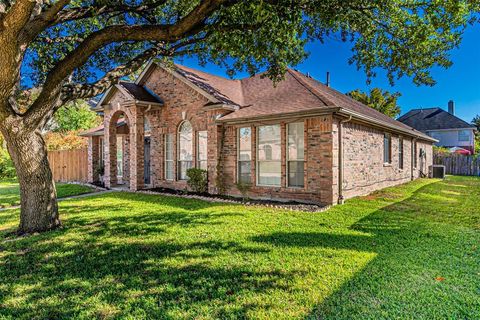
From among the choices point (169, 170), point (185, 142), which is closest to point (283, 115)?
point (185, 142)

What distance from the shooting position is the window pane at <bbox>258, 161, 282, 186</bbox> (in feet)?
36.5

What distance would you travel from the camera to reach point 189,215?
8430 mm

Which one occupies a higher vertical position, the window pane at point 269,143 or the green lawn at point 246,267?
the window pane at point 269,143

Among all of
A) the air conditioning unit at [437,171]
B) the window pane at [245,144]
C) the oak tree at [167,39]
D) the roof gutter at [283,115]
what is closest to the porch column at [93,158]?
the oak tree at [167,39]

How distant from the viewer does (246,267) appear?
455 centimetres

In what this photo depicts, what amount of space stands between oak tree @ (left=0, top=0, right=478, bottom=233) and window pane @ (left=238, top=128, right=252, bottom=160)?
253cm

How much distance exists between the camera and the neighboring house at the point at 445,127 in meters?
35.8

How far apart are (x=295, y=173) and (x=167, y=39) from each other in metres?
6.37

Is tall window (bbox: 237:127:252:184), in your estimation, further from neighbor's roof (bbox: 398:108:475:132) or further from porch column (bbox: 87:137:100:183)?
neighbor's roof (bbox: 398:108:475:132)

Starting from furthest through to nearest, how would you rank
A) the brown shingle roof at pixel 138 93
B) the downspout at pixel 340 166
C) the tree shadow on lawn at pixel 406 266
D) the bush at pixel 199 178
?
the brown shingle roof at pixel 138 93
the bush at pixel 199 178
the downspout at pixel 340 166
the tree shadow on lawn at pixel 406 266

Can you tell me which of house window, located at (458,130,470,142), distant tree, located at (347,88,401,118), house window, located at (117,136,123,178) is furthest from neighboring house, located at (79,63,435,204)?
house window, located at (458,130,470,142)

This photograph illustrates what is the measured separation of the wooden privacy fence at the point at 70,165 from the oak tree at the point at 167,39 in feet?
30.9

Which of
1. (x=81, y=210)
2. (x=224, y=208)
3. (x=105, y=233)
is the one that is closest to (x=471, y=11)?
(x=224, y=208)

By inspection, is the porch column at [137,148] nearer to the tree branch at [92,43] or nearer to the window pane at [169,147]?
the window pane at [169,147]
